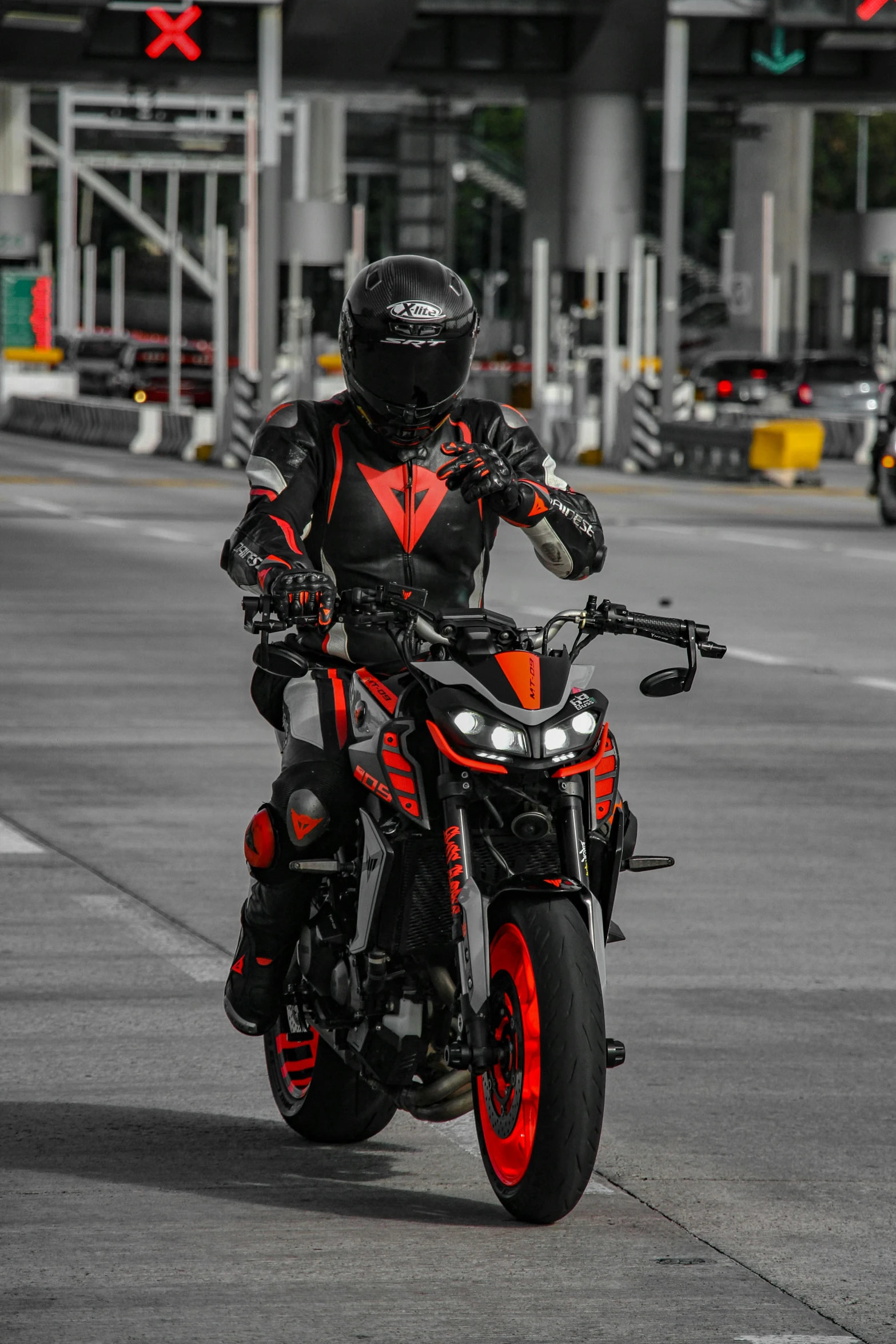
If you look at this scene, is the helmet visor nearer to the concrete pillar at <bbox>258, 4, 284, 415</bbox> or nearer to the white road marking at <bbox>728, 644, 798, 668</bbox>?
the white road marking at <bbox>728, 644, 798, 668</bbox>

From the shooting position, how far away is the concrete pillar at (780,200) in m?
70.2

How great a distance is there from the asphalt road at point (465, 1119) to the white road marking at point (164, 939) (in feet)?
0.06

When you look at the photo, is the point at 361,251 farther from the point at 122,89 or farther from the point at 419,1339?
the point at 419,1339

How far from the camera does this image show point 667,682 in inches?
197

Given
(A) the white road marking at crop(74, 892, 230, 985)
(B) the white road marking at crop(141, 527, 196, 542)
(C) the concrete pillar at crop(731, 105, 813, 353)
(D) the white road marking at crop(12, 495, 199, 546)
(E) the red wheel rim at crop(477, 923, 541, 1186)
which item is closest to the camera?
(E) the red wheel rim at crop(477, 923, 541, 1186)

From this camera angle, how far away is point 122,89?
56688mm

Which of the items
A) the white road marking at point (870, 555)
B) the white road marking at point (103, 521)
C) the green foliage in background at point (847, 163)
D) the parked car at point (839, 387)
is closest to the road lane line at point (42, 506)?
the white road marking at point (103, 521)

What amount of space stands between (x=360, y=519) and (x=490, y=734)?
0.88m

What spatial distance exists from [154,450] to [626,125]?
1209 centimetres

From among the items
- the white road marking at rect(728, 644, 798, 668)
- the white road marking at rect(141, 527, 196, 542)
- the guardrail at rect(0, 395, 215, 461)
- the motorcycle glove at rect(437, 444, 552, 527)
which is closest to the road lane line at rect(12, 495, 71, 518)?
the white road marking at rect(141, 527, 196, 542)

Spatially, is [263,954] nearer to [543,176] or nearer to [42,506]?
[42,506]

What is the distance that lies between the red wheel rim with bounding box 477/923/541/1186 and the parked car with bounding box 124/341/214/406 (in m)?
53.4

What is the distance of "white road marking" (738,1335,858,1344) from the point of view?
425 centimetres

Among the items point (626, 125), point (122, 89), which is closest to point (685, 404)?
point (626, 125)
